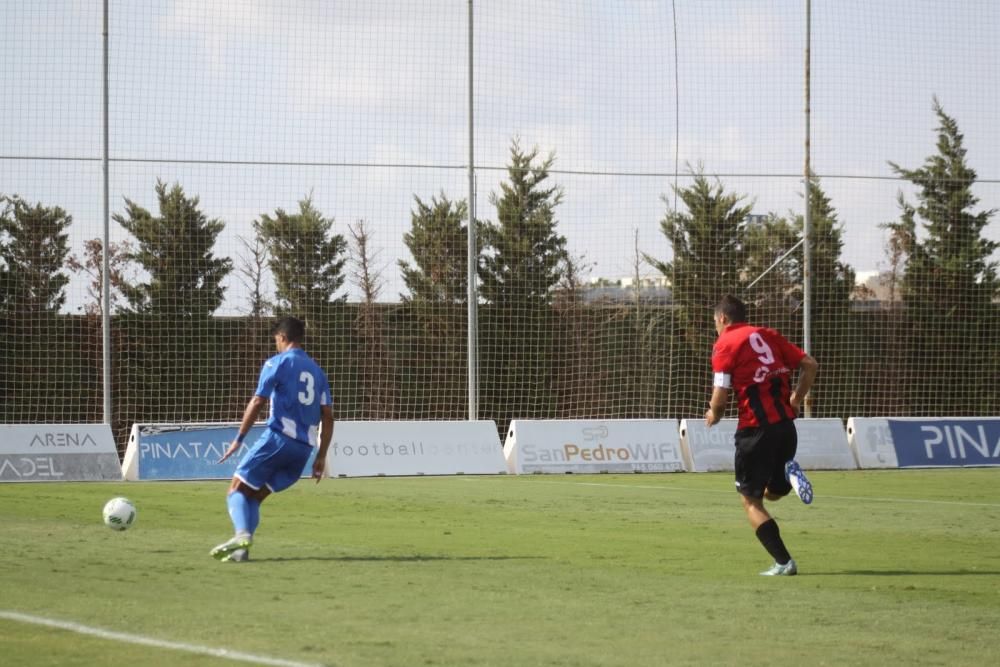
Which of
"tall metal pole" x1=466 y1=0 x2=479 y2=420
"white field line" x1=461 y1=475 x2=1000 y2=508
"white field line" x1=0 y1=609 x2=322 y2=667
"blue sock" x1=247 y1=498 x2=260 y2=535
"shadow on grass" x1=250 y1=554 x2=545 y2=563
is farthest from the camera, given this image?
"tall metal pole" x1=466 y1=0 x2=479 y2=420

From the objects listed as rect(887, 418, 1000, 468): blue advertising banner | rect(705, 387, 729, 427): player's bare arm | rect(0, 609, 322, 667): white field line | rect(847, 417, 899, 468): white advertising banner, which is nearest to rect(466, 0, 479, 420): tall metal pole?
rect(847, 417, 899, 468): white advertising banner

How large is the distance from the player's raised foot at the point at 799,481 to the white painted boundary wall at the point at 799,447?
1464 centimetres

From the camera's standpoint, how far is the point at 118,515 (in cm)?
1239

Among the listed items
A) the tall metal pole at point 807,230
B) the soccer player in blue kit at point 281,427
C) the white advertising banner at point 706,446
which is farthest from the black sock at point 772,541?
the tall metal pole at point 807,230

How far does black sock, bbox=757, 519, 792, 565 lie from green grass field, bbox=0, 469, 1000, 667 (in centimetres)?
19

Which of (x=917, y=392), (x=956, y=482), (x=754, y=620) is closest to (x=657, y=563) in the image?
(x=754, y=620)

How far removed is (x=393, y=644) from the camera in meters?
7.01

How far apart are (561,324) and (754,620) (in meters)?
23.2

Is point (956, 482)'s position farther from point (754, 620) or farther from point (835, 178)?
point (754, 620)

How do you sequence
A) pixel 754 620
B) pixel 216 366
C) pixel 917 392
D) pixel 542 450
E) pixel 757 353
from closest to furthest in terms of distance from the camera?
pixel 754 620, pixel 757 353, pixel 542 450, pixel 216 366, pixel 917 392

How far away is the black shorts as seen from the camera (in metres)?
10.4

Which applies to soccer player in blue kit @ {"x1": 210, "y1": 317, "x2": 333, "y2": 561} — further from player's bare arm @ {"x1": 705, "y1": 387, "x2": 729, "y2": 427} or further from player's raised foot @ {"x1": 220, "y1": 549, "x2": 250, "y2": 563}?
player's bare arm @ {"x1": 705, "y1": 387, "x2": 729, "y2": 427}

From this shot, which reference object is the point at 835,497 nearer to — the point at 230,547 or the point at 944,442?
the point at 944,442

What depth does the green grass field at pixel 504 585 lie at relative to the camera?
7.00 m
